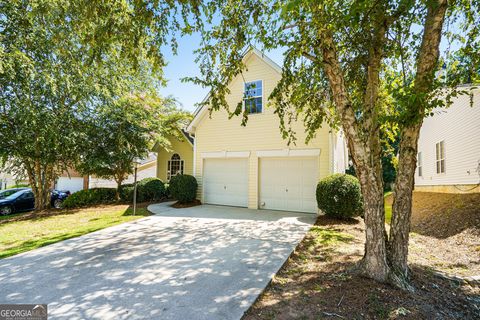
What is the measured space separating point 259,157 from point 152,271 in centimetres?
736

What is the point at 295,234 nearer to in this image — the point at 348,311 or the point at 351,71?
the point at 348,311

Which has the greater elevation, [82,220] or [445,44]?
[445,44]

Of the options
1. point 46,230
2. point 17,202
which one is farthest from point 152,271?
point 17,202

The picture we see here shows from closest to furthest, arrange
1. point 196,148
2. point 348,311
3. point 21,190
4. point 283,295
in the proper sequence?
point 348,311
point 283,295
point 196,148
point 21,190

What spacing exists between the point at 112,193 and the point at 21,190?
4843mm

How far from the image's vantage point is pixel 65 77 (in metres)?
9.99

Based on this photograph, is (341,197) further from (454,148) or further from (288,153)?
(454,148)

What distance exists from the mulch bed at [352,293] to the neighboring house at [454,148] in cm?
541

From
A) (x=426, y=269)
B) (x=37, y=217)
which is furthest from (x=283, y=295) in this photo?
(x=37, y=217)

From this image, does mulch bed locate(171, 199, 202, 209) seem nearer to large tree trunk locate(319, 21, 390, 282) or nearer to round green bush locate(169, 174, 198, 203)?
round green bush locate(169, 174, 198, 203)

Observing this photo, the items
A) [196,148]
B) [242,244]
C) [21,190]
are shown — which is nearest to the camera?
[242,244]

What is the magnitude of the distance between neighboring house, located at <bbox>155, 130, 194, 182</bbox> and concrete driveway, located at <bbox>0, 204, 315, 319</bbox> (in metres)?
8.48

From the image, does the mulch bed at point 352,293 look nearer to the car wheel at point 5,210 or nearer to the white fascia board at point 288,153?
the white fascia board at point 288,153

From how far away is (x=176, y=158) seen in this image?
1620 centimetres
